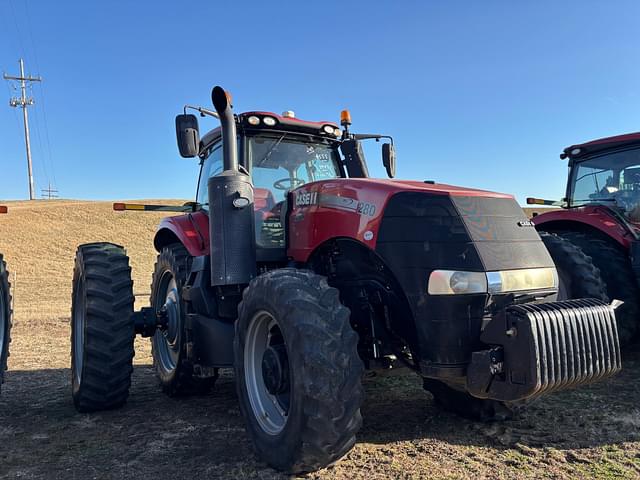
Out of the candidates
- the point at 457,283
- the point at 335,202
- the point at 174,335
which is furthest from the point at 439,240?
the point at 174,335

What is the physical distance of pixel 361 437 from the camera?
3.52m

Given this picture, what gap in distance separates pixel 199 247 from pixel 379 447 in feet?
7.01

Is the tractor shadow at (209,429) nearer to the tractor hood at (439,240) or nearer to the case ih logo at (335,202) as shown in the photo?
the tractor hood at (439,240)

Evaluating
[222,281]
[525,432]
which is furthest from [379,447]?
[222,281]

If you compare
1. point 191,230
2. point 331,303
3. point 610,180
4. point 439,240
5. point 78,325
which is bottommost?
point 78,325

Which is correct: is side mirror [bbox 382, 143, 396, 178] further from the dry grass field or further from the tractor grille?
the tractor grille

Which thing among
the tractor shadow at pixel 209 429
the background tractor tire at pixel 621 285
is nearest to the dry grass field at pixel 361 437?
the tractor shadow at pixel 209 429

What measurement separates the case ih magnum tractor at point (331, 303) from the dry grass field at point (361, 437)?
245mm

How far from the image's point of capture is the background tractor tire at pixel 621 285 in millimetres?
5425

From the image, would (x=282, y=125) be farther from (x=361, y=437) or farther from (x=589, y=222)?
(x=589, y=222)

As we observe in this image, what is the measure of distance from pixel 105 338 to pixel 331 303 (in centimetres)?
228

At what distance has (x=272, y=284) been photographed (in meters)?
3.02

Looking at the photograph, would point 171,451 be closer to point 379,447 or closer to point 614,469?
point 379,447

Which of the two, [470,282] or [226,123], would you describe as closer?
[470,282]
